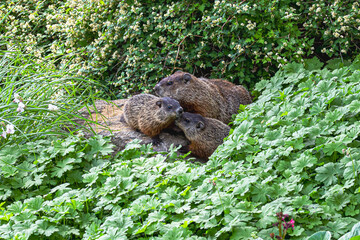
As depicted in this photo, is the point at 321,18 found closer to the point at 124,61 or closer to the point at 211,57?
the point at 211,57

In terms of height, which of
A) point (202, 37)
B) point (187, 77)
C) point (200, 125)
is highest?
point (202, 37)

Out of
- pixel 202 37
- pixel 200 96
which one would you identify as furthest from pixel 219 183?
pixel 202 37

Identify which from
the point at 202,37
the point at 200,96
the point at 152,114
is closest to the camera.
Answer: the point at 152,114

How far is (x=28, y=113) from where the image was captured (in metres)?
5.23

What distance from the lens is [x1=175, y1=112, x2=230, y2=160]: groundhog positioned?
17.7 feet

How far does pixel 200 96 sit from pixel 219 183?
9.09 feet

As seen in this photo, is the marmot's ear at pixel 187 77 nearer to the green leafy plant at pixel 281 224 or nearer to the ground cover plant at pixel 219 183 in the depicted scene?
the ground cover plant at pixel 219 183

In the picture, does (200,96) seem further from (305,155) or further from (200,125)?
(305,155)

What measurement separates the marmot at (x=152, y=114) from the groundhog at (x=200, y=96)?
1.33ft

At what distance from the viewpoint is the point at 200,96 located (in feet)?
20.1

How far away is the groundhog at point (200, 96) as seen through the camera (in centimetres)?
614

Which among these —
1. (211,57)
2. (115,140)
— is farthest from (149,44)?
(115,140)

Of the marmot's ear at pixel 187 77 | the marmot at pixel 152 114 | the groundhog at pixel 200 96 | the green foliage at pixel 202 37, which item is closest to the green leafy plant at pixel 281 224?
the marmot at pixel 152 114

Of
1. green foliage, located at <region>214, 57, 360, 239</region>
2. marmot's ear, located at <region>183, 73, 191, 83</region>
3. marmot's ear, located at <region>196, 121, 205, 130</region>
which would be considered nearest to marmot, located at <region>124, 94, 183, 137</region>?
marmot's ear, located at <region>196, 121, 205, 130</region>
